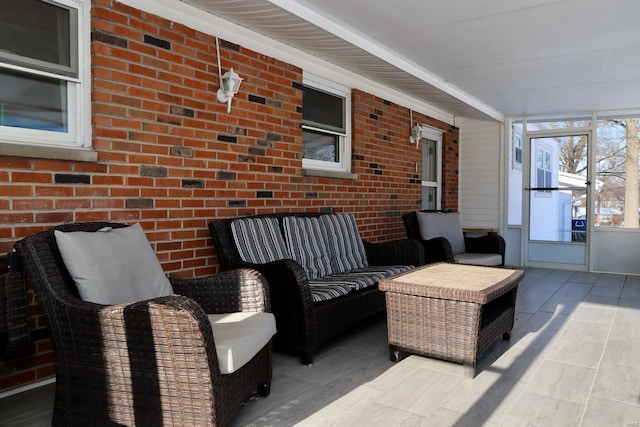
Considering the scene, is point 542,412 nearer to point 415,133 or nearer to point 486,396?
point 486,396

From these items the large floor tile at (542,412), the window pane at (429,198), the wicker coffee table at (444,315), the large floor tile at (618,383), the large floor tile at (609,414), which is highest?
the window pane at (429,198)

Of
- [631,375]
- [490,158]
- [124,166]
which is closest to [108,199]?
[124,166]

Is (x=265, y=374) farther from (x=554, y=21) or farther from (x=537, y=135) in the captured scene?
(x=537, y=135)

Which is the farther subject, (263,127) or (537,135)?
(537,135)

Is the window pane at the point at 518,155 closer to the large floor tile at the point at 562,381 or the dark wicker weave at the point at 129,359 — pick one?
the large floor tile at the point at 562,381

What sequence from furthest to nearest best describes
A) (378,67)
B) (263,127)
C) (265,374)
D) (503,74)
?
(503,74) < (378,67) < (263,127) < (265,374)

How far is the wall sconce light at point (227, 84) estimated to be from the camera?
10.9 feet

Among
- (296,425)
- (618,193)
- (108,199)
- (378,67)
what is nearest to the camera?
(296,425)

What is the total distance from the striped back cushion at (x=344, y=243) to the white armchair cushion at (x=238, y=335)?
160 cm

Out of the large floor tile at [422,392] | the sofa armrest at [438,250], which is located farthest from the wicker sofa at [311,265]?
the large floor tile at [422,392]

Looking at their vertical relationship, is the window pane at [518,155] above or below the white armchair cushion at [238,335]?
above

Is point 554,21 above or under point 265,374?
above

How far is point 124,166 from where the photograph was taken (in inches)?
110

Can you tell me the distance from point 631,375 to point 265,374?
7.01 feet
